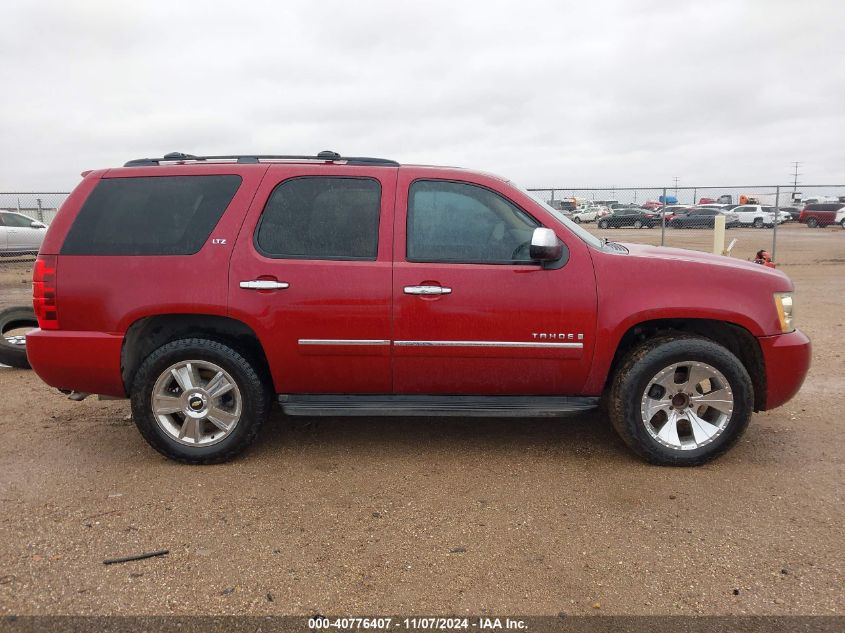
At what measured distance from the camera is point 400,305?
3.76m

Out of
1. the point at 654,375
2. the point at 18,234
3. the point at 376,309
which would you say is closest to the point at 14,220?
the point at 18,234

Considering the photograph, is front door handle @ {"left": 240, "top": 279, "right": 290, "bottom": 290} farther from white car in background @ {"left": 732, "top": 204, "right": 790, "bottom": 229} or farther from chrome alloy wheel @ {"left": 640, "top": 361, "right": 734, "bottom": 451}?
white car in background @ {"left": 732, "top": 204, "right": 790, "bottom": 229}

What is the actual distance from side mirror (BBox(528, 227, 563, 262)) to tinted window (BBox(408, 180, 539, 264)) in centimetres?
13

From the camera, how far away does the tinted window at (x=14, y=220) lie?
17.7 metres

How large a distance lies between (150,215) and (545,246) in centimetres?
237

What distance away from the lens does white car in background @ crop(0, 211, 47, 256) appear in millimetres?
17547

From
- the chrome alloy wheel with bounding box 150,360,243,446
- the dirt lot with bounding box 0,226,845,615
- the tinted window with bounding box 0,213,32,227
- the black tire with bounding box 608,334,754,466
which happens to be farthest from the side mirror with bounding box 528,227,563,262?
the tinted window with bounding box 0,213,32,227

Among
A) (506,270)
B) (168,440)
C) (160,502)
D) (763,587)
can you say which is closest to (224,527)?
(160,502)

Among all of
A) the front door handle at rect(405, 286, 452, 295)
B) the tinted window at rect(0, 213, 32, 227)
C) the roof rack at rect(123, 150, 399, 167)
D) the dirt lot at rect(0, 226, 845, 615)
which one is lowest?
the dirt lot at rect(0, 226, 845, 615)

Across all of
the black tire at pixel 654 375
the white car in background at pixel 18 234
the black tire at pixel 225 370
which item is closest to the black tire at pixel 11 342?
the black tire at pixel 225 370

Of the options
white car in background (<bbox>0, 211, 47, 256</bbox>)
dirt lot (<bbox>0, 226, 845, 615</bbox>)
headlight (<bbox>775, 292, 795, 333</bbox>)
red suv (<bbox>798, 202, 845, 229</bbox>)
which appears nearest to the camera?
dirt lot (<bbox>0, 226, 845, 615</bbox>)

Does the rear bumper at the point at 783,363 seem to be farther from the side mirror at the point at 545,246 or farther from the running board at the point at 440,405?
the side mirror at the point at 545,246

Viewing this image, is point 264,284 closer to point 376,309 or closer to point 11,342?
point 376,309

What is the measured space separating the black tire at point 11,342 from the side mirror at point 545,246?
489 centimetres
